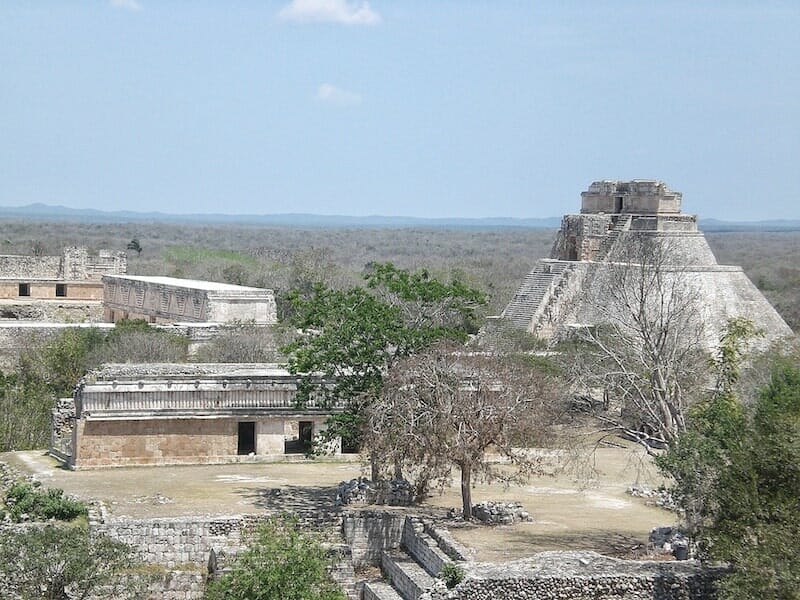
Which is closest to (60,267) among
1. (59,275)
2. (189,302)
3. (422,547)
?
(59,275)

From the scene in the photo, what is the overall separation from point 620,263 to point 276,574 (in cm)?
1959

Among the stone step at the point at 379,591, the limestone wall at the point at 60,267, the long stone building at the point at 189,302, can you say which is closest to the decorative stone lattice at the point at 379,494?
the stone step at the point at 379,591

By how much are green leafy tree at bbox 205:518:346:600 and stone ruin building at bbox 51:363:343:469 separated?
5.89 metres

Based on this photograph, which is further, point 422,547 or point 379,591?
point 422,547

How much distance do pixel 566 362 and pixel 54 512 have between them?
1326 cm

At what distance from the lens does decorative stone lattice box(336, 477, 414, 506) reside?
2119 centimetres

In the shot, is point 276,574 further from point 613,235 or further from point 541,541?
point 613,235

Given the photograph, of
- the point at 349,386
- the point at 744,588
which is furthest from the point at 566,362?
the point at 744,588

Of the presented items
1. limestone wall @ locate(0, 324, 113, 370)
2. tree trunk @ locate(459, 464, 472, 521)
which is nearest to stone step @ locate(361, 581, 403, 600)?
tree trunk @ locate(459, 464, 472, 521)

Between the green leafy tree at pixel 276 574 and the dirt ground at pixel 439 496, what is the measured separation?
1.97 meters

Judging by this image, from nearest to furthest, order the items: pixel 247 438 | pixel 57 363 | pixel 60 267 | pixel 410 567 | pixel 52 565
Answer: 1. pixel 52 565
2. pixel 410 567
3. pixel 247 438
4. pixel 57 363
5. pixel 60 267

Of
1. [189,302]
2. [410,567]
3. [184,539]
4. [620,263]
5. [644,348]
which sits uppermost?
[620,263]

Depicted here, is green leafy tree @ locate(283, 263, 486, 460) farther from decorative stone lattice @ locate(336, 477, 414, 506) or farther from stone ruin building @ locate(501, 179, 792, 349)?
stone ruin building @ locate(501, 179, 792, 349)

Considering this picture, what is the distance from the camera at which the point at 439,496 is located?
2192 cm
